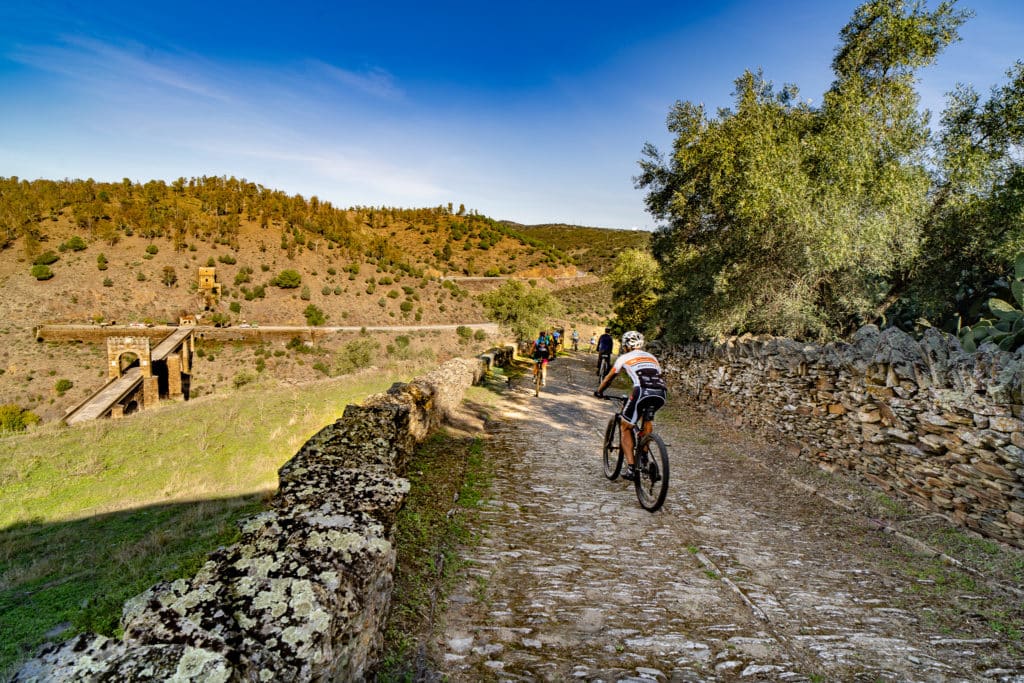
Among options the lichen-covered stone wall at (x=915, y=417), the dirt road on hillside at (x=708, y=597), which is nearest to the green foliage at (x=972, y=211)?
the lichen-covered stone wall at (x=915, y=417)

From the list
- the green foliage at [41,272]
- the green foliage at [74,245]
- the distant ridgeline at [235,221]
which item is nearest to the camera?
the green foliage at [41,272]

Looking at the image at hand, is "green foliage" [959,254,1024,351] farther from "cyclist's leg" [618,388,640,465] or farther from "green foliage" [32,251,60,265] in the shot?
"green foliage" [32,251,60,265]

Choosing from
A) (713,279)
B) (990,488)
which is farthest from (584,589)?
(713,279)

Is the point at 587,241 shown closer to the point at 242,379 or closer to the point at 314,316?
the point at 314,316

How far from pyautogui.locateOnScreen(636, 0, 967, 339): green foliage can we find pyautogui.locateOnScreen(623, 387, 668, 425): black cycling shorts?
6.10 metres

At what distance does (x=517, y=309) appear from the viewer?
35.3 meters

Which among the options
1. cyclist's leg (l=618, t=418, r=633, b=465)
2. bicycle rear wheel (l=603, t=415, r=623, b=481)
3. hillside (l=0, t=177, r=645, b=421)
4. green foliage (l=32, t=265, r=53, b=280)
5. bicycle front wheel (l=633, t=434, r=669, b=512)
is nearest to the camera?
bicycle front wheel (l=633, t=434, r=669, b=512)

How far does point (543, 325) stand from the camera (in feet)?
122

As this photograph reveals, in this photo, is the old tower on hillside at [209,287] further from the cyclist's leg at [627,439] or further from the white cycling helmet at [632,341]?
the cyclist's leg at [627,439]

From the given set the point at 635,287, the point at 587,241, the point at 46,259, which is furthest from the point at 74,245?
the point at 587,241

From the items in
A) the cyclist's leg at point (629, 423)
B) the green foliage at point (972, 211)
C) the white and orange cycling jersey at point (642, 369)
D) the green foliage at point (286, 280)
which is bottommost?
the green foliage at point (286, 280)

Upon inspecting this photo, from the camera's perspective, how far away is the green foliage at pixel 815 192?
1003cm

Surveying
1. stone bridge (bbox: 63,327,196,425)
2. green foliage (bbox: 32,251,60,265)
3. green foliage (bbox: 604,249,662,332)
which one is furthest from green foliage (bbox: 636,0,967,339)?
green foliage (bbox: 32,251,60,265)

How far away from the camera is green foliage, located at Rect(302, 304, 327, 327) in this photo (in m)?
56.9
